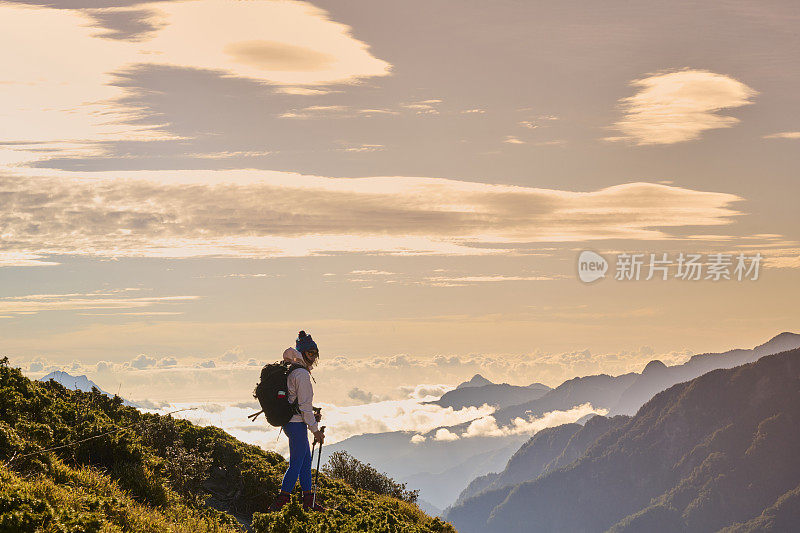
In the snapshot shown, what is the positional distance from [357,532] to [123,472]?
447 centimetres

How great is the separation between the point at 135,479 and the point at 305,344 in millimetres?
3989

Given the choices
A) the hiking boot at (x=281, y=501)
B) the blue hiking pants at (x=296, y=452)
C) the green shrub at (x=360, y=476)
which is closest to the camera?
the hiking boot at (x=281, y=501)

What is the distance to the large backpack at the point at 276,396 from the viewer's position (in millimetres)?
14367

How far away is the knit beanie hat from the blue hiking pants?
4.78 ft

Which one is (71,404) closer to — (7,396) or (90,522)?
(7,396)

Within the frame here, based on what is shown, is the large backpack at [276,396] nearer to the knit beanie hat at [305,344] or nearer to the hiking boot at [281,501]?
the knit beanie hat at [305,344]

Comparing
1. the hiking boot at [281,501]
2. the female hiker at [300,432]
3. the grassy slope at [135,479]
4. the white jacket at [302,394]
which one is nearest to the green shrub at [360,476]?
the grassy slope at [135,479]

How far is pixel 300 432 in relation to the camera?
47.7 ft

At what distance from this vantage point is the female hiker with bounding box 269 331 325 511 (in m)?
14.4

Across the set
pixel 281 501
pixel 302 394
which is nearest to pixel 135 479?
pixel 281 501

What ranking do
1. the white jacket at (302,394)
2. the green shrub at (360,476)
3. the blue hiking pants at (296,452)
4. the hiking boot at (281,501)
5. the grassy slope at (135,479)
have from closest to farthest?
1. the grassy slope at (135,479)
2. the hiking boot at (281,501)
3. the white jacket at (302,394)
4. the blue hiking pants at (296,452)
5. the green shrub at (360,476)

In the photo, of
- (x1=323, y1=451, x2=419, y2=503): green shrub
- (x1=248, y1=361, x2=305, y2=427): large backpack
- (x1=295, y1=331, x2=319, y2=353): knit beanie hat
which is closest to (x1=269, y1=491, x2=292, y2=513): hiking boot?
(x1=248, y1=361, x2=305, y2=427): large backpack

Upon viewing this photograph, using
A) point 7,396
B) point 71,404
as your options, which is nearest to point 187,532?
point 7,396

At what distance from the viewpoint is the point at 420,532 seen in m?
15.9
